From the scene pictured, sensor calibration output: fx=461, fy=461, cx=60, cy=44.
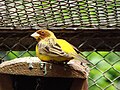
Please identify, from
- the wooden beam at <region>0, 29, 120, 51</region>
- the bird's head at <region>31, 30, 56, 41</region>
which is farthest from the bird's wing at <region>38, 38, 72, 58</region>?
the wooden beam at <region>0, 29, 120, 51</region>

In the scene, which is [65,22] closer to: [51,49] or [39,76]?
[51,49]

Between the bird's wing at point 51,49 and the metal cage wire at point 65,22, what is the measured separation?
0.51 feet

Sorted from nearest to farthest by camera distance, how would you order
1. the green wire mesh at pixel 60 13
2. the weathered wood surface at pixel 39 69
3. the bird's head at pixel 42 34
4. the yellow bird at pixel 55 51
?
1. the weathered wood surface at pixel 39 69
2. the yellow bird at pixel 55 51
3. the green wire mesh at pixel 60 13
4. the bird's head at pixel 42 34

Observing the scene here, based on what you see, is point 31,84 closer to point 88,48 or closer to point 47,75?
point 47,75

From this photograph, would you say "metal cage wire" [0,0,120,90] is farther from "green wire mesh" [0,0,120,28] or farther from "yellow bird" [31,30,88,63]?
"yellow bird" [31,30,88,63]

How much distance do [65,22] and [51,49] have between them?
1.06 feet

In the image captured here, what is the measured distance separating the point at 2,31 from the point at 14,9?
0.56ft

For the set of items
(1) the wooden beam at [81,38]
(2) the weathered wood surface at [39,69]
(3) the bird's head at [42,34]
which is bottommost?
(1) the wooden beam at [81,38]

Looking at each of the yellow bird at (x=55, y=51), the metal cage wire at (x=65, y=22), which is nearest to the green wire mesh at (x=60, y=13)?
the metal cage wire at (x=65, y=22)

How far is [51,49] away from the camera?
2.01m

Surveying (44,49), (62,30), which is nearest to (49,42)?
(44,49)

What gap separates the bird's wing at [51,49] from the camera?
1953mm

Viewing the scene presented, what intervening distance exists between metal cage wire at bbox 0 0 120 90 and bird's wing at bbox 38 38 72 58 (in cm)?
16

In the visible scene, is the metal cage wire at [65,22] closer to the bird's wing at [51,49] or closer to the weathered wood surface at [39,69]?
the bird's wing at [51,49]
